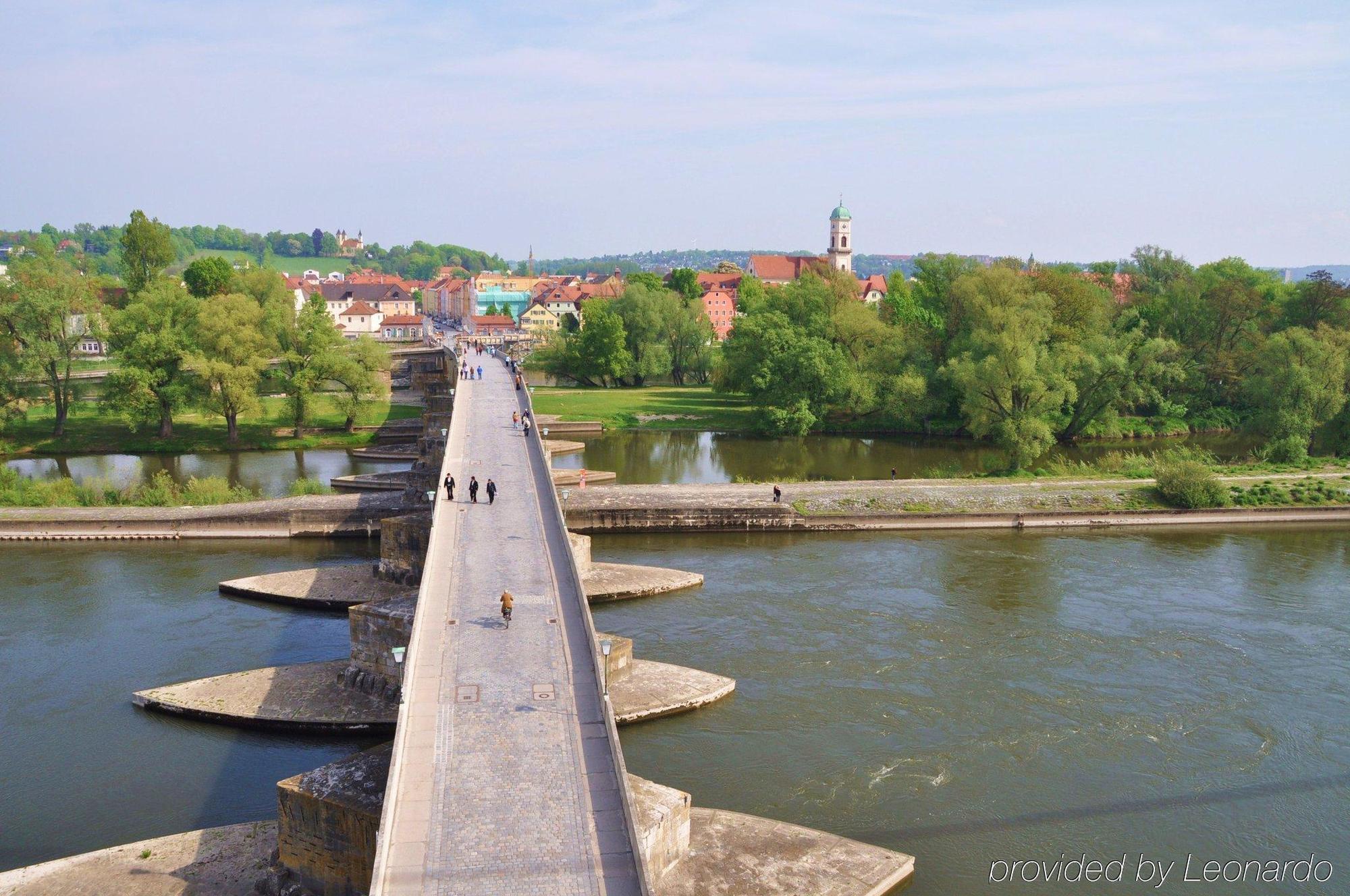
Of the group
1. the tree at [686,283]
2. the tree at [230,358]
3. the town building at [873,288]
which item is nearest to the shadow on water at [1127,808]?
the tree at [230,358]

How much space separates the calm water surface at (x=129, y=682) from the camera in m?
19.3

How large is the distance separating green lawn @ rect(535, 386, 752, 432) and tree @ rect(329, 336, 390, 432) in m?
11.2

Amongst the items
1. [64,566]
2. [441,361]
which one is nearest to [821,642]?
[64,566]

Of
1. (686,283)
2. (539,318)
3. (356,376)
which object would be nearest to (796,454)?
(356,376)

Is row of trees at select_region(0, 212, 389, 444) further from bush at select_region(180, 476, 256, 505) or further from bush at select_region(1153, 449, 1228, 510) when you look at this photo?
bush at select_region(1153, 449, 1228, 510)

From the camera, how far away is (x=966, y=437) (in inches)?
2539

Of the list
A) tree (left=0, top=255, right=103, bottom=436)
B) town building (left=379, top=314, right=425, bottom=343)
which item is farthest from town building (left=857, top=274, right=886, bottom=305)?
tree (left=0, top=255, right=103, bottom=436)

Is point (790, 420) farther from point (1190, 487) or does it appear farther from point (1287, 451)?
point (1287, 451)

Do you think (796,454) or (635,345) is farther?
(635,345)

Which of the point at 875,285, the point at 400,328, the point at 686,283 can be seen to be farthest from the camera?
the point at 875,285

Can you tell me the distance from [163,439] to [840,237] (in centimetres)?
12017

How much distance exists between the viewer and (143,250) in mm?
83812

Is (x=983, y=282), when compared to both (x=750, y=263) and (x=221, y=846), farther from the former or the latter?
(x=750, y=263)

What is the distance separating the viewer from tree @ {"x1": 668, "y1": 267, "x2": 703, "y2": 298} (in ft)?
416
